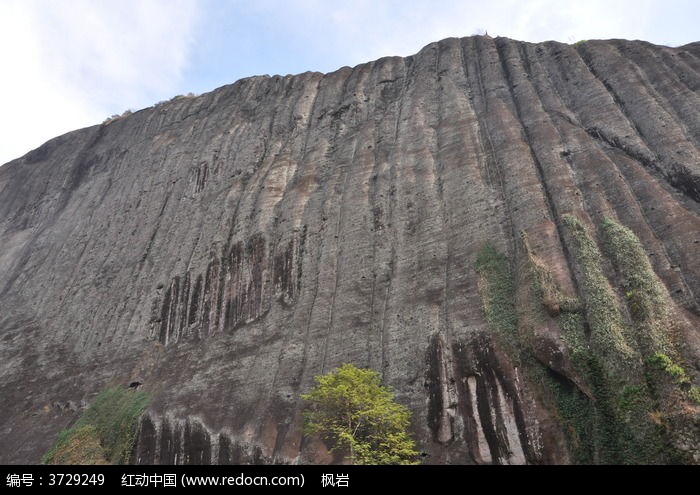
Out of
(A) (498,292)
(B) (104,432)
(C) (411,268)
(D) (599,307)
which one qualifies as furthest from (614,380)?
(B) (104,432)

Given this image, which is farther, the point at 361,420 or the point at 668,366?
the point at 361,420

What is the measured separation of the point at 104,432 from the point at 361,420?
13272 millimetres

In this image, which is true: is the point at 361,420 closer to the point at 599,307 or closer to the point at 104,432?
the point at 599,307

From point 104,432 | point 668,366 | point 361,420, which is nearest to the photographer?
point 668,366

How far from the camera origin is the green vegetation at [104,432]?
22.7 metres

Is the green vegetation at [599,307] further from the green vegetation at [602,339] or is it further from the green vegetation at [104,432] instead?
the green vegetation at [104,432]

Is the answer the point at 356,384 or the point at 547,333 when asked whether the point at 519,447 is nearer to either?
the point at 547,333

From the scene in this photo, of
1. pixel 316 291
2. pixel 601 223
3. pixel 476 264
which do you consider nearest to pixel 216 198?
pixel 316 291

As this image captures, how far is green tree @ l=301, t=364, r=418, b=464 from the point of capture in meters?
17.0

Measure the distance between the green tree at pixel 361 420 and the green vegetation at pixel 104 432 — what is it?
9.44 m

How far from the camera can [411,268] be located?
23734 millimetres

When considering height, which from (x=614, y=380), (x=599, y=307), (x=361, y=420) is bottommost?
(x=361, y=420)

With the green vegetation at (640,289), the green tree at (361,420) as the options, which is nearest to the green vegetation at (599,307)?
the green vegetation at (640,289)

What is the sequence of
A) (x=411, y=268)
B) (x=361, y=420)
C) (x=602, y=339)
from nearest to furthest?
1. (x=602, y=339)
2. (x=361, y=420)
3. (x=411, y=268)
